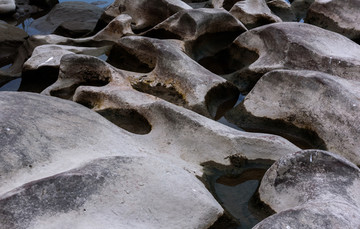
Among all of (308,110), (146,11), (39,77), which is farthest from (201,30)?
(308,110)

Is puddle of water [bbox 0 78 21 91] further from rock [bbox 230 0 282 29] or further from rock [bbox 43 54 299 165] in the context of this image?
rock [bbox 230 0 282 29]

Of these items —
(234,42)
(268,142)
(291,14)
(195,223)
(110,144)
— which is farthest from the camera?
(291,14)

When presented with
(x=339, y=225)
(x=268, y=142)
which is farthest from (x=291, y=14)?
(x=339, y=225)

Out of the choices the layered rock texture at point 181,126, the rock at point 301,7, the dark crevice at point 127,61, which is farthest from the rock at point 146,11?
the rock at point 301,7

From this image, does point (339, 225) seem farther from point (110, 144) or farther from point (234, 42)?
point (234, 42)

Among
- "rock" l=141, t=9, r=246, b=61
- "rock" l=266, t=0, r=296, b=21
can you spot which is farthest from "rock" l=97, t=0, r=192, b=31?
"rock" l=266, t=0, r=296, b=21

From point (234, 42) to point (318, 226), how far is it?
2.67m

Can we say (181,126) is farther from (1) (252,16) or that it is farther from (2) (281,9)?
(2) (281,9)

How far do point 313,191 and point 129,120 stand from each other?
140 cm

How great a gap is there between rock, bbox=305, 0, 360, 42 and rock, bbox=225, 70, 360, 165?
6.93 ft

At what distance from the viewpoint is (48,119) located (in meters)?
2.36

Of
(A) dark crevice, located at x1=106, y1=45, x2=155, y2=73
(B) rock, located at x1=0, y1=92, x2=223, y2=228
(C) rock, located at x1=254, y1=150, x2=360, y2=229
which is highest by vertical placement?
(C) rock, located at x1=254, y1=150, x2=360, y2=229

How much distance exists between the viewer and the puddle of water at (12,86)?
3855 millimetres

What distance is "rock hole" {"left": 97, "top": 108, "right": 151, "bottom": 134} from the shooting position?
2.98 meters
